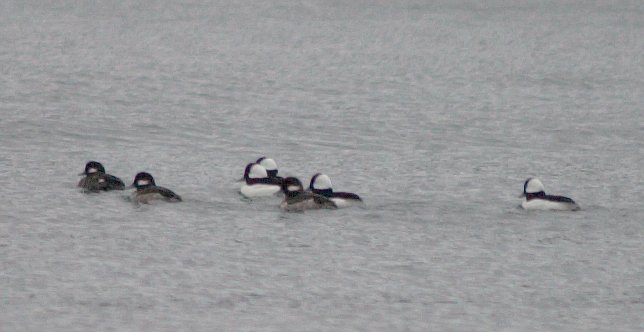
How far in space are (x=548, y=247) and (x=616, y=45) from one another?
34056 mm

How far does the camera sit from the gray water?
13.9 meters

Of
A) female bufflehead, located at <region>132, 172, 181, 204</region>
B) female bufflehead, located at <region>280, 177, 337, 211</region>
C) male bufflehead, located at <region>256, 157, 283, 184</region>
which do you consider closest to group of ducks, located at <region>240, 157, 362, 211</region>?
female bufflehead, located at <region>280, 177, 337, 211</region>

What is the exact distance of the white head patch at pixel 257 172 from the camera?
1992 centimetres

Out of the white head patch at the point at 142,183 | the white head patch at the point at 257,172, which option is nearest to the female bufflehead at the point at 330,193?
the white head patch at the point at 257,172

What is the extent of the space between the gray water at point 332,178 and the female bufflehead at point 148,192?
0.21m

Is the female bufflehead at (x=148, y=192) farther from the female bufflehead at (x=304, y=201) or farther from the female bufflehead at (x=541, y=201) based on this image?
the female bufflehead at (x=541, y=201)

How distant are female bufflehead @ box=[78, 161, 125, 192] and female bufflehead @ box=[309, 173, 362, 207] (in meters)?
2.81

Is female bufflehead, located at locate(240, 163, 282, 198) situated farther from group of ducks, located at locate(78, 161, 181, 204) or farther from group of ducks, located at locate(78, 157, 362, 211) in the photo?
group of ducks, located at locate(78, 161, 181, 204)

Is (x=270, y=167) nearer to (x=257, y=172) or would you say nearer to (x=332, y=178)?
(x=332, y=178)

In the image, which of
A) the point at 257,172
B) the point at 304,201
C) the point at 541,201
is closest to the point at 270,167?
the point at 257,172

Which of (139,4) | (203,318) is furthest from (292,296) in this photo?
(139,4)

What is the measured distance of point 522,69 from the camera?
41625mm

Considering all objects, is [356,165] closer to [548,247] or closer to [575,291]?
[548,247]

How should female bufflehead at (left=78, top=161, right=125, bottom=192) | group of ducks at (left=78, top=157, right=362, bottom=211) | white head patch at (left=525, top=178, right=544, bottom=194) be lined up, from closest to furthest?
1. group of ducks at (left=78, top=157, right=362, bottom=211)
2. white head patch at (left=525, top=178, right=544, bottom=194)
3. female bufflehead at (left=78, top=161, right=125, bottom=192)
